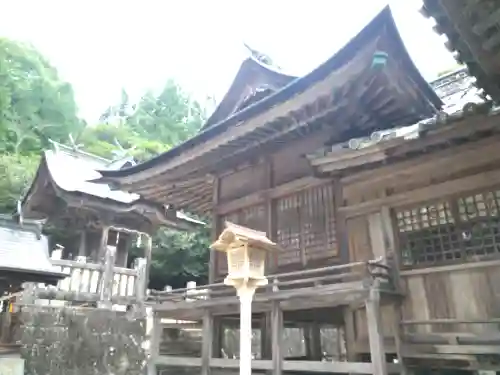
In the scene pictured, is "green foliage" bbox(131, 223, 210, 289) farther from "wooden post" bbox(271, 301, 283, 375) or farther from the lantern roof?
the lantern roof

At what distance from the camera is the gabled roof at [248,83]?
29.3ft

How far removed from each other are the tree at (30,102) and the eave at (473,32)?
104 ft

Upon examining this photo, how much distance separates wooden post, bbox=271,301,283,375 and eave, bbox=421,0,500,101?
14.8 ft

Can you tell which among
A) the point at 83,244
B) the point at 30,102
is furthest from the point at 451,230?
the point at 30,102

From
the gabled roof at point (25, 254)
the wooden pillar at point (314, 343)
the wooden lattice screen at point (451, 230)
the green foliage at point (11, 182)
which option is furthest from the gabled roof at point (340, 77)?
the green foliage at point (11, 182)

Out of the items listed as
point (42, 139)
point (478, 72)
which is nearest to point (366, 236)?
point (478, 72)

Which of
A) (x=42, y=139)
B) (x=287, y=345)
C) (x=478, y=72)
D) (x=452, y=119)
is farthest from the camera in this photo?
(x=42, y=139)

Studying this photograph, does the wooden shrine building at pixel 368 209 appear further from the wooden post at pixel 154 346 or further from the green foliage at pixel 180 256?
the green foliage at pixel 180 256

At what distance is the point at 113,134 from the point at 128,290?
94.2 ft

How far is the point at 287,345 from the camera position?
52.2 ft

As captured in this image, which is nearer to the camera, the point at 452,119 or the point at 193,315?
the point at 452,119

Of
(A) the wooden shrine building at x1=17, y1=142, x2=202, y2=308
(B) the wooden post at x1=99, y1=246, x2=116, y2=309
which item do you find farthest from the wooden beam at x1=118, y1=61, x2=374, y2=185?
(A) the wooden shrine building at x1=17, y1=142, x2=202, y2=308

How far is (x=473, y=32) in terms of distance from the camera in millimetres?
4062

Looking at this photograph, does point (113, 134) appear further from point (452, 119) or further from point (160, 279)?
point (452, 119)
